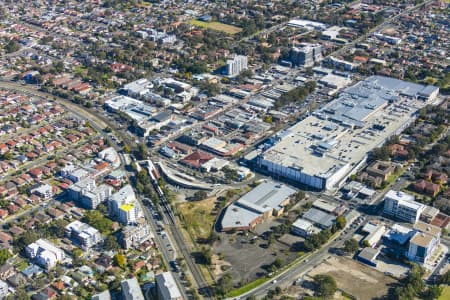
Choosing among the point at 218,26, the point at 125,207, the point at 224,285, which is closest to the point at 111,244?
the point at 125,207

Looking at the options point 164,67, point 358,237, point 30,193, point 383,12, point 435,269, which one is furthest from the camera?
point 383,12

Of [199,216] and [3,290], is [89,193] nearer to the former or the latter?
[199,216]

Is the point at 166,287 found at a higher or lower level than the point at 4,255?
higher

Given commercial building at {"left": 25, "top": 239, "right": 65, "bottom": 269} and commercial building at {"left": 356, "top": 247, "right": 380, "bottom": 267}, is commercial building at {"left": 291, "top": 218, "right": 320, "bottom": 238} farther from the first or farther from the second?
commercial building at {"left": 25, "top": 239, "right": 65, "bottom": 269}

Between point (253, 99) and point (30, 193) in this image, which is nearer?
point (30, 193)

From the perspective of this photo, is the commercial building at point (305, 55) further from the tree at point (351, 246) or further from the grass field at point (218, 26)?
the tree at point (351, 246)

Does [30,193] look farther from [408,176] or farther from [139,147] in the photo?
[408,176]

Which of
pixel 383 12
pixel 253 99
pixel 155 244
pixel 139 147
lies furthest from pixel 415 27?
pixel 155 244
